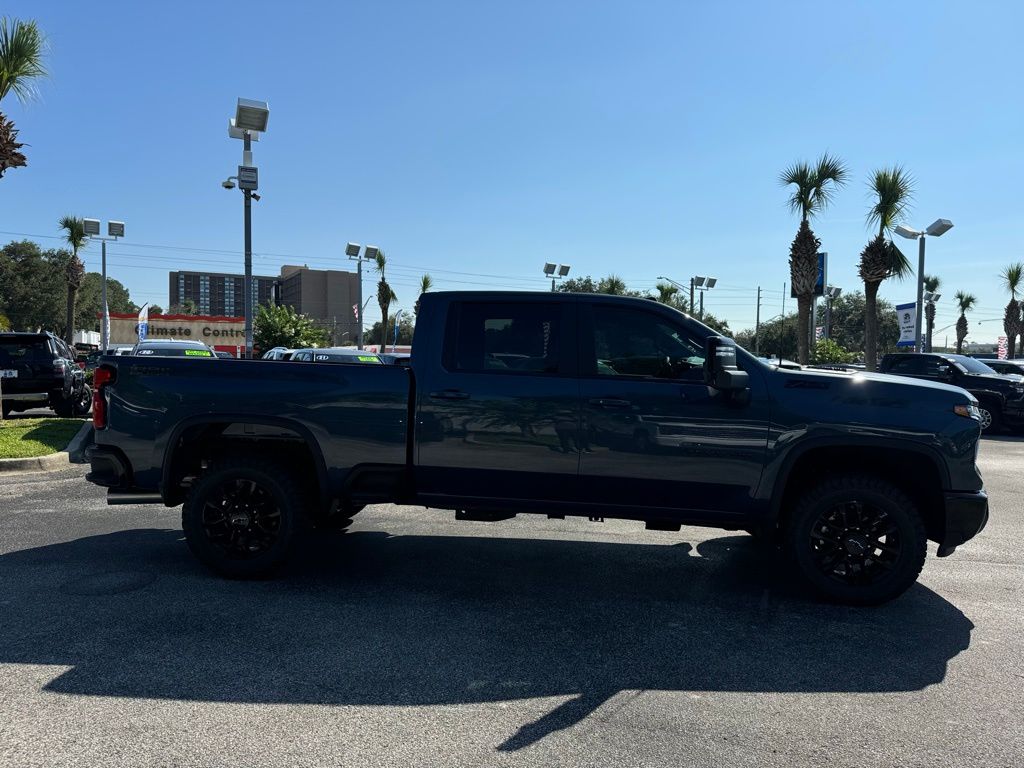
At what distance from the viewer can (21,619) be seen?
4414 mm

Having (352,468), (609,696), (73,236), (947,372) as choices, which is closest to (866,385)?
(609,696)

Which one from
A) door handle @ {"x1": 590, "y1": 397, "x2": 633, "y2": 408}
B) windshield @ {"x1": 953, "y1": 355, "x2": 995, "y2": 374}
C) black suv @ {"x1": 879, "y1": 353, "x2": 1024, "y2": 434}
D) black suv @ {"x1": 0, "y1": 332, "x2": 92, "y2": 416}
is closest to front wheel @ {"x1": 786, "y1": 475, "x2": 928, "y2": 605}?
door handle @ {"x1": 590, "y1": 397, "x2": 633, "y2": 408}

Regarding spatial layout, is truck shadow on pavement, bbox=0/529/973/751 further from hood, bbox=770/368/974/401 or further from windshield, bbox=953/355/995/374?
windshield, bbox=953/355/995/374

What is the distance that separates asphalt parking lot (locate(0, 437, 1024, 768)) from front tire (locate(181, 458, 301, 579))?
9.2 inches

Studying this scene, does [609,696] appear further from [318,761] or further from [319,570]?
[319,570]

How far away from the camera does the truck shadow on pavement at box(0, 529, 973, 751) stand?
144 inches

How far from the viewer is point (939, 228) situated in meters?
22.0

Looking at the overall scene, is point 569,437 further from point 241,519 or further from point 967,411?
point 967,411

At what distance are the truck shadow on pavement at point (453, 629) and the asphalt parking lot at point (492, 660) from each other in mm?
18

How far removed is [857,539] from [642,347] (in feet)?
6.22

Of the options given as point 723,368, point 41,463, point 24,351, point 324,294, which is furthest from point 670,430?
point 324,294

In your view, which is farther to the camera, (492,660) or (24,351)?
(24,351)

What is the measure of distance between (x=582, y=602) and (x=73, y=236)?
40740mm

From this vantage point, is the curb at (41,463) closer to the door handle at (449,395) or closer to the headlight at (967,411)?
the door handle at (449,395)
